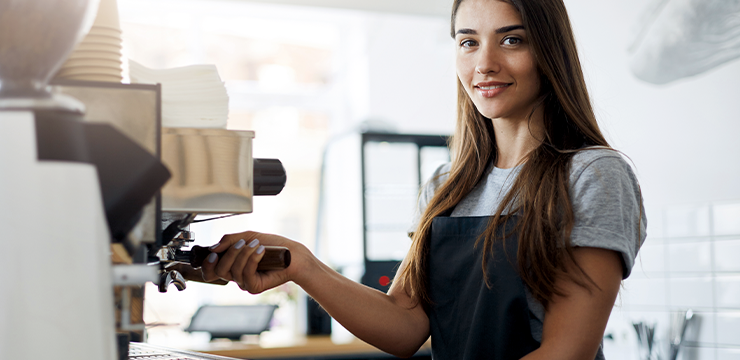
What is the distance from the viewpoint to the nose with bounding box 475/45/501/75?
1079 millimetres

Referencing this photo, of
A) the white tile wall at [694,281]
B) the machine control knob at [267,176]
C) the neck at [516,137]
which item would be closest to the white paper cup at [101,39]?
the machine control knob at [267,176]

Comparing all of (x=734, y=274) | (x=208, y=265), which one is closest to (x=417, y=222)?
(x=208, y=265)

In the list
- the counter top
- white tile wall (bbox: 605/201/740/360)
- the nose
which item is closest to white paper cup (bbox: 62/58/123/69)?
the nose

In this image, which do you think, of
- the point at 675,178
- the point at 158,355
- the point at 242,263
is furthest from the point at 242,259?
the point at 675,178

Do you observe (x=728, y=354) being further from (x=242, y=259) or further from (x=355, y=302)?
(x=242, y=259)

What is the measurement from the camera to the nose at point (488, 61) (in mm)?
1079

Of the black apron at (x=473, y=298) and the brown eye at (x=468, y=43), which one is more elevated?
the brown eye at (x=468, y=43)

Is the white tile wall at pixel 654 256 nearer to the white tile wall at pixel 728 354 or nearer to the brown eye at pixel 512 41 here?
the white tile wall at pixel 728 354

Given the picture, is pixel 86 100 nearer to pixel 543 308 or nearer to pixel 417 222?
pixel 543 308

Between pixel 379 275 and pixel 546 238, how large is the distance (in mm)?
2812

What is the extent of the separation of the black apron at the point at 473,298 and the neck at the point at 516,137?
0.15 metres

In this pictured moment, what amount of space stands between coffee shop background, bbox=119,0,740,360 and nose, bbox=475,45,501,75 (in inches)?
17.3

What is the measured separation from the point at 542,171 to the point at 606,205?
12cm

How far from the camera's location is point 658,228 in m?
2.11
